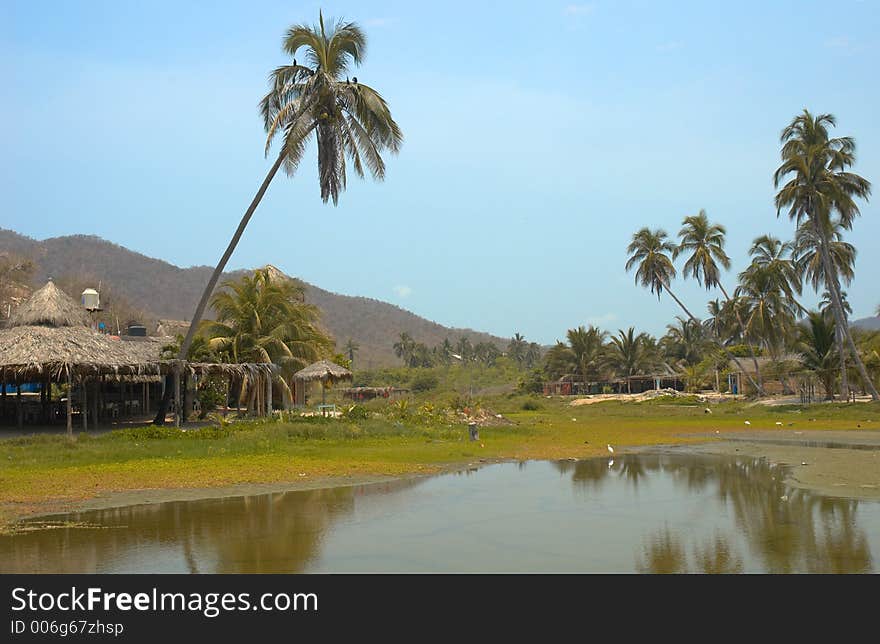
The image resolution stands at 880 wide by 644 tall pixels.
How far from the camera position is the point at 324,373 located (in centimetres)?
3359

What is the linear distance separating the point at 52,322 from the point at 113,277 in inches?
3276

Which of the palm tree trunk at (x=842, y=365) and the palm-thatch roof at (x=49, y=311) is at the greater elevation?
the palm-thatch roof at (x=49, y=311)

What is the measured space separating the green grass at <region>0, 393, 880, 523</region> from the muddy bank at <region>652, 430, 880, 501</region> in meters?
2.34

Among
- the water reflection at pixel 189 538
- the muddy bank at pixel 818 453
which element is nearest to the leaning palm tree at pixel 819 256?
the muddy bank at pixel 818 453

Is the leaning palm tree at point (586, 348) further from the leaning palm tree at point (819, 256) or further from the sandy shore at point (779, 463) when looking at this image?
the sandy shore at point (779, 463)

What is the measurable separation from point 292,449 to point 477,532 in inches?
408

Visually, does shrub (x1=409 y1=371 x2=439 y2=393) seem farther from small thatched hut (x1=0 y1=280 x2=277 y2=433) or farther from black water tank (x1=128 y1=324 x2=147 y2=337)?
small thatched hut (x1=0 y1=280 x2=277 y2=433)

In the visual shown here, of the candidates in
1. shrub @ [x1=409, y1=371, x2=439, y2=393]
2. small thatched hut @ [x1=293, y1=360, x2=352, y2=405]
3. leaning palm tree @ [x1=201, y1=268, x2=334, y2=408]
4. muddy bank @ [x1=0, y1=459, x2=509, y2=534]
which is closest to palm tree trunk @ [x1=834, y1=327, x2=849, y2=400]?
small thatched hut @ [x1=293, y1=360, x2=352, y2=405]

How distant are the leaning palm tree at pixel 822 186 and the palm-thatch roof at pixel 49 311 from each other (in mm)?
34523

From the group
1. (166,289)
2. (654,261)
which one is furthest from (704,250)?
(166,289)

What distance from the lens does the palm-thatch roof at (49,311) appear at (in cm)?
2633

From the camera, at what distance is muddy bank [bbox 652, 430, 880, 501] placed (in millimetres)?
16016
